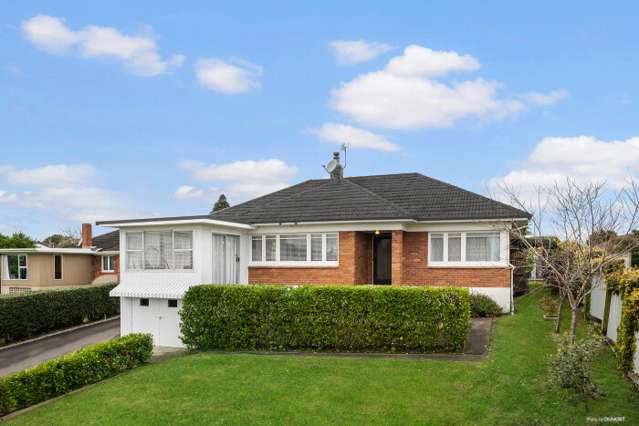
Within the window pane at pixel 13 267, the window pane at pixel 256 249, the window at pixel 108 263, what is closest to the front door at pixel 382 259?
the window pane at pixel 256 249

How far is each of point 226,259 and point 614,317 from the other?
539 inches

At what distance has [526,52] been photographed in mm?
16547

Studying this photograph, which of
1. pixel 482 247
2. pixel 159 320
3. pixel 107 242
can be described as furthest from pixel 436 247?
pixel 107 242

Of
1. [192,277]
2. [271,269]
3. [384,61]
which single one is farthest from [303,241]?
[384,61]

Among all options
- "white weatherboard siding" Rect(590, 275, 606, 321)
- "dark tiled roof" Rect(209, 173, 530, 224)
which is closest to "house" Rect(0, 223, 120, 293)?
"dark tiled roof" Rect(209, 173, 530, 224)

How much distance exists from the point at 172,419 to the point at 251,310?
6159mm

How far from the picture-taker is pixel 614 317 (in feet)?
44.9

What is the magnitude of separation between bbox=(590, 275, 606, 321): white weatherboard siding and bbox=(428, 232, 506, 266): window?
11.0ft

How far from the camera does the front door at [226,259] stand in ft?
64.0

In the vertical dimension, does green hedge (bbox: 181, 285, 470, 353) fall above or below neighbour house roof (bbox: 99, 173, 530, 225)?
below

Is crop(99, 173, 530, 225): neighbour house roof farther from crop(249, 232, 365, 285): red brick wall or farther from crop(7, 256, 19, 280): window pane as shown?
crop(7, 256, 19, 280): window pane

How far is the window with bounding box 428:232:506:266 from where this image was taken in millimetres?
19688

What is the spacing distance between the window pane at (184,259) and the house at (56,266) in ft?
61.1

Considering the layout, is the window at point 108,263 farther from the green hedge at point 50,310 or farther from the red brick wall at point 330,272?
the red brick wall at point 330,272
